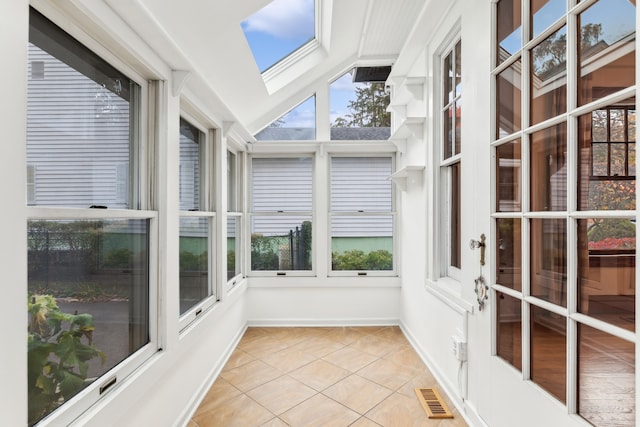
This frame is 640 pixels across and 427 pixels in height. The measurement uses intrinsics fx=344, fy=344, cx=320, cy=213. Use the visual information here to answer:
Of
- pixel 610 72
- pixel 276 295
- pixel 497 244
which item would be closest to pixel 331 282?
pixel 276 295

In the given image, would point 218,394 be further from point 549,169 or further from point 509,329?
point 549,169

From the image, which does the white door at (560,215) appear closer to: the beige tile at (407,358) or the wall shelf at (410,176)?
the beige tile at (407,358)

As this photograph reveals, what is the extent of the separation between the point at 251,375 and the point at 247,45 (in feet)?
7.74

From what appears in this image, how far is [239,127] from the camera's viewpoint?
3.00 m

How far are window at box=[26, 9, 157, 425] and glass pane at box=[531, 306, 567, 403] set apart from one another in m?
1.66

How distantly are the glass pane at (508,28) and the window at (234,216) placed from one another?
2432mm

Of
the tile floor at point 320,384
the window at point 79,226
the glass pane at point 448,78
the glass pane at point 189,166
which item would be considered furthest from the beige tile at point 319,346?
the glass pane at point 448,78

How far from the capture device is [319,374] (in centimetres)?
261

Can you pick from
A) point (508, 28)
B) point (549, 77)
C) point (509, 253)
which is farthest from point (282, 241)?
point (549, 77)

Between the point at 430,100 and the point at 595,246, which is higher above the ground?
the point at 430,100

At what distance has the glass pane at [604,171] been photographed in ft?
3.23

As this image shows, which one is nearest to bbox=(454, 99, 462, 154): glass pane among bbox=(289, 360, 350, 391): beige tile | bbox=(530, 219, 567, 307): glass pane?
bbox=(530, 219, 567, 307): glass pane

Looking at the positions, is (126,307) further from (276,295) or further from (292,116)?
(292,116)

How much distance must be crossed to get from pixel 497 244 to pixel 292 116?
110 inches
